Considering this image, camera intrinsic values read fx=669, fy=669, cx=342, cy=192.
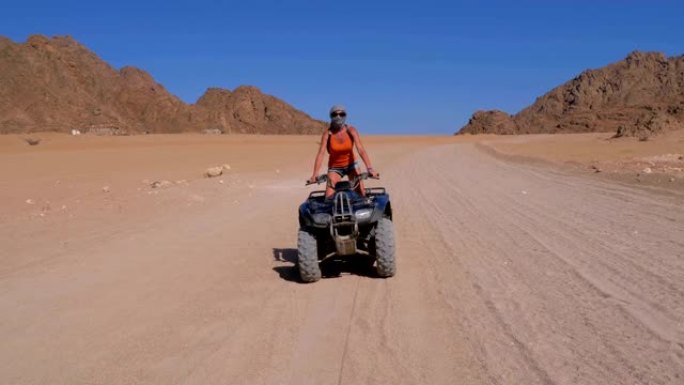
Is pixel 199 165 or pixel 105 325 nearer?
pixel 105 325

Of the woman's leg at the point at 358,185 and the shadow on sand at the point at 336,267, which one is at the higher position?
the woman's leg at the point at 358,185

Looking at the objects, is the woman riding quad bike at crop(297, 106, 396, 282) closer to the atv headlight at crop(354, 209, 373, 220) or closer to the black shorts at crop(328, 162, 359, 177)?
the atv headlight at crop(354, 209, 373, 220)

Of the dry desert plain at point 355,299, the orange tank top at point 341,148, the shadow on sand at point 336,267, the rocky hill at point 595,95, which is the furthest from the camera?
the rocky hill at point 595,95

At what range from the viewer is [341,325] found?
6.12m

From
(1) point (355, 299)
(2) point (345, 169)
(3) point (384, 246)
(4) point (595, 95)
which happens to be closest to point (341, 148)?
(2) point (345, 169)

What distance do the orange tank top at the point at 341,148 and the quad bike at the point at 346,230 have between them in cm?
93

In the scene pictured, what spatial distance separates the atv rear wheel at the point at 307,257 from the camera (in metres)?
7.70

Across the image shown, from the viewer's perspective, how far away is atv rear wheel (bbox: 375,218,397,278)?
25.2 feet

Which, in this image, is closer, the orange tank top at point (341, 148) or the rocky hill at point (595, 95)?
the orange tank top at point (341, 148)

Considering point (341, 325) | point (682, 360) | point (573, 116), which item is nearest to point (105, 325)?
point (341, 325)

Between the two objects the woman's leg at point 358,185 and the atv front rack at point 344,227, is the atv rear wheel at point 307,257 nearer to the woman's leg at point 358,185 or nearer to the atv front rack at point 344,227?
the atv front rack at point 344,227

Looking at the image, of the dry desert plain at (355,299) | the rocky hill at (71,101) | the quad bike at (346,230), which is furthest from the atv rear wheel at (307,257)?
the rocky hill at (71,101)

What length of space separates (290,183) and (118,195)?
22.2 feet

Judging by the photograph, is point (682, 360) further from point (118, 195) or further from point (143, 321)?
point (118, 195)
